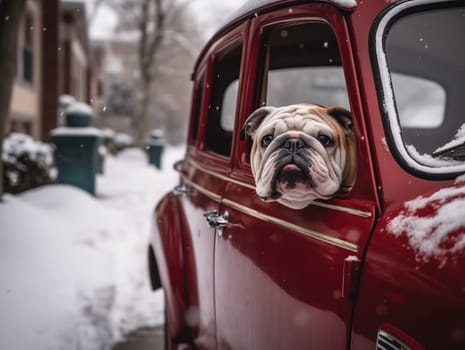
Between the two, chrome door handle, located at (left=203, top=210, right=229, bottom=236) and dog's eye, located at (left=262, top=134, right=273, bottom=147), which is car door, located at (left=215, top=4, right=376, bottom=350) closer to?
chrome door handle, located at (left=203, top=210, right=229, bottom=236)

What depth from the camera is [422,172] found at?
1401 mm

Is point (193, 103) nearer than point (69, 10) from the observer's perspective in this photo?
Yes

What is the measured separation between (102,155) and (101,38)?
2062cm

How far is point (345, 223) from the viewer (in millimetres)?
1449

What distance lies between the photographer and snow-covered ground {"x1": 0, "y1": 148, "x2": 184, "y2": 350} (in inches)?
134

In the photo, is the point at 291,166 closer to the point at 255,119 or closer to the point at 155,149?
the point at 255,119

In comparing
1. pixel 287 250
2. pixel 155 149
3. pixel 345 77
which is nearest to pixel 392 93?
pixel 345 77

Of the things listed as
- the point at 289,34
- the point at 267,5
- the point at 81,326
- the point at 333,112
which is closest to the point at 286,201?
the point at 333,112

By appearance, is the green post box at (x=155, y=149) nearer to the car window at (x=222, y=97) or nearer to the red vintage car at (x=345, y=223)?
the car window at (x=222, y=97)

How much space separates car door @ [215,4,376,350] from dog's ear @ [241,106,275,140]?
238 millimetres

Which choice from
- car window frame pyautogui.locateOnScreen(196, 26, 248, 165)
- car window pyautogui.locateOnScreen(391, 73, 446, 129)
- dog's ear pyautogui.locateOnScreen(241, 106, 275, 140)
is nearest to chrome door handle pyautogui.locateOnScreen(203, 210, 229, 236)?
car window frame pyautogui.locateOnScreen(196, 26, 248, 165)

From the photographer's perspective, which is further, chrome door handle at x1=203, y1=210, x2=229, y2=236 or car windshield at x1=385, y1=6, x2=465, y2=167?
chrome door handle at x1=203, y1=210, x2=229, y2=236

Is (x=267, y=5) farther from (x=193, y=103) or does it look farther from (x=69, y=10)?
(x=69, y=10)

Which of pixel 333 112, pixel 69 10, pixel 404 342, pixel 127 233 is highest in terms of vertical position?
pixel 69 10
